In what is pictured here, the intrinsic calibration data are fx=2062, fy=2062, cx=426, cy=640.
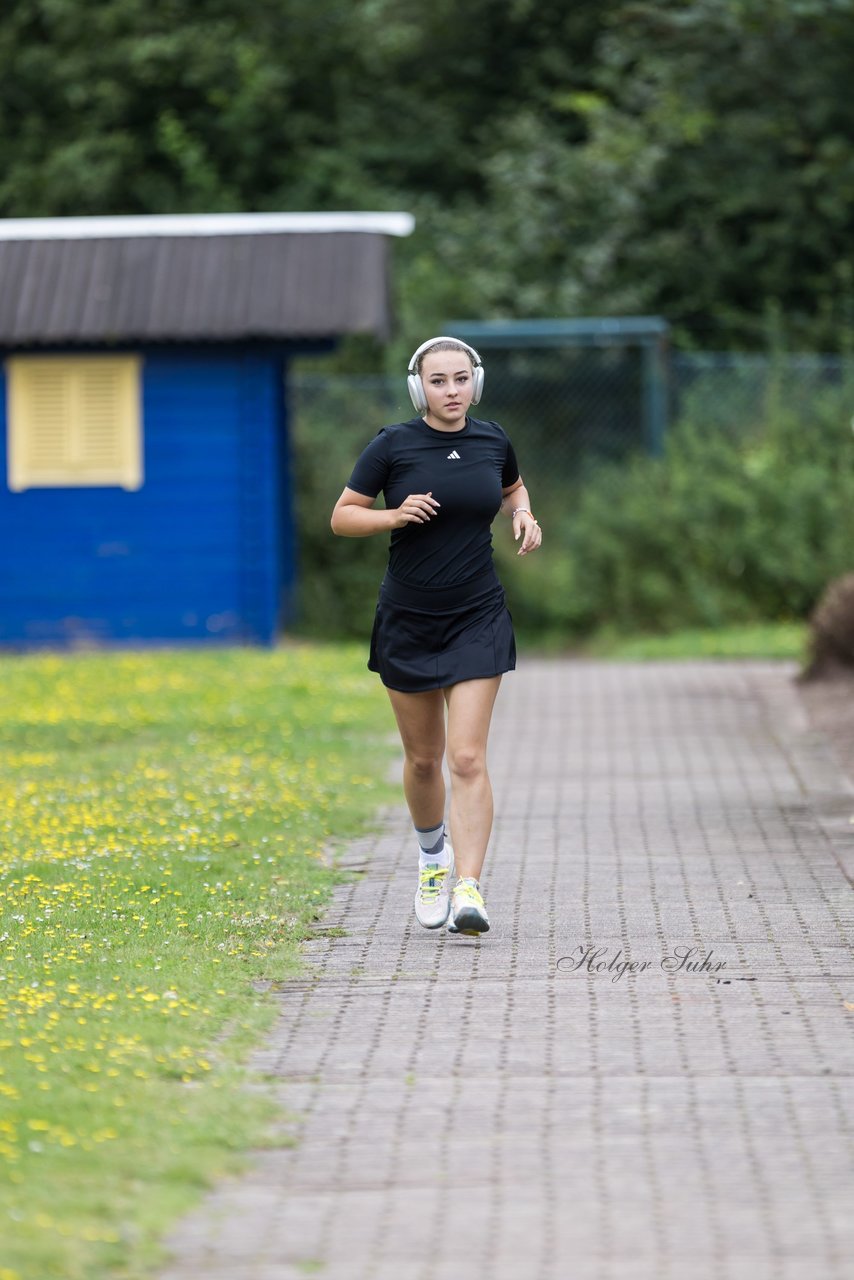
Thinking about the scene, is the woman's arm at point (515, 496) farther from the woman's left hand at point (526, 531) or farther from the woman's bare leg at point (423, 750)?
the woman's bare leg at point (423, 750)

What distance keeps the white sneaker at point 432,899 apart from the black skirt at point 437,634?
0.62 m

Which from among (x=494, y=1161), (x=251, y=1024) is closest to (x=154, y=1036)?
(x=251, y=1024)

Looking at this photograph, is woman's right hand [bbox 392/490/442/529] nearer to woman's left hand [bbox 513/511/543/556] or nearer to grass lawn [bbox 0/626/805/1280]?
woman's left hand [bbox 513/511/543/556]

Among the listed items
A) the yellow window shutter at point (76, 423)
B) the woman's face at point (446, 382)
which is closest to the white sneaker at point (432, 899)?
the woman's face at point (446, 382)

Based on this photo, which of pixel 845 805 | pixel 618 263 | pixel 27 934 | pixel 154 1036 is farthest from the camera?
pixel 618 263

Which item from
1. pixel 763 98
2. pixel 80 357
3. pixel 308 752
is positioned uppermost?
pixel 763 98

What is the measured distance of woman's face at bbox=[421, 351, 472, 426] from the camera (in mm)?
6762

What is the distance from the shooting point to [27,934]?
6676 millimetres

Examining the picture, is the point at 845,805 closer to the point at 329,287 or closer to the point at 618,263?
the point at 329,287

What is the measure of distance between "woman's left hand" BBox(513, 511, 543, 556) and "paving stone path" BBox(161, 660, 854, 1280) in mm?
1285

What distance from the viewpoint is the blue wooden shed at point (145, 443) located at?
17359mm

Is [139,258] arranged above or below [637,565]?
above

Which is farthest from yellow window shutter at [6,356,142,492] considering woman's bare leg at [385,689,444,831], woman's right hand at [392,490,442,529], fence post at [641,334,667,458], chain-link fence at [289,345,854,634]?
woman's right hand at [392,490,442,529]

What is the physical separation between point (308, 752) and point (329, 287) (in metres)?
7.03
